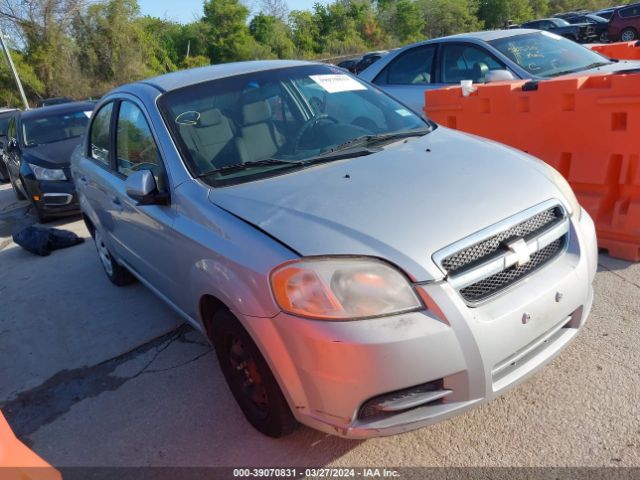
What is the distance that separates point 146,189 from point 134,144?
800mm

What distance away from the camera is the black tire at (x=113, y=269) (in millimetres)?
4801

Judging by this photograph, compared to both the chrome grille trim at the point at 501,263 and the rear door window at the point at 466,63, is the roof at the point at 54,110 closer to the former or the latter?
the rear door window at the point at 466,63

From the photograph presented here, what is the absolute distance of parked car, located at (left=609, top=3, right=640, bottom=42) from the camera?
20938mm

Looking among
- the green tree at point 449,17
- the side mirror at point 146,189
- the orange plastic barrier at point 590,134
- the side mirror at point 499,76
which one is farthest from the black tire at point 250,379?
the green tree at point 449,17

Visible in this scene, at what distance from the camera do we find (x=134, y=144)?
3.52 metres

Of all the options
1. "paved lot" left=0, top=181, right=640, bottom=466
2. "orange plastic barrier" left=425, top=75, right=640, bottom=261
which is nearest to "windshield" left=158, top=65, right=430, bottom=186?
"paved lot" left=0, top=181, right=640, bottom=466

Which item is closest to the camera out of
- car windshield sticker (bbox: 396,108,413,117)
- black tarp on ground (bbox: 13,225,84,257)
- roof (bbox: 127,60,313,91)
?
roof (bbox: 127,60,313,91)

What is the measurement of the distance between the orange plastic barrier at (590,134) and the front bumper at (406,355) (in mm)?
2142

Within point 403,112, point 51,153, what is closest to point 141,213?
point 403,112

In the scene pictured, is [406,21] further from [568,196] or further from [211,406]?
[211,406]

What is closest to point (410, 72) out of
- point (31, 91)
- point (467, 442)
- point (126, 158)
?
point (126, 158)

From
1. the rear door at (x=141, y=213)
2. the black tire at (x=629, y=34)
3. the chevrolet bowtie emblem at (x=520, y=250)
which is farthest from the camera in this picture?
the black tire at (x=629, y=34)

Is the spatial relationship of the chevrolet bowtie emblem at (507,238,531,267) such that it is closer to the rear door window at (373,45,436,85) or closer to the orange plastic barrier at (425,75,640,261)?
the orange plastic barrier at (425,75,640,261)

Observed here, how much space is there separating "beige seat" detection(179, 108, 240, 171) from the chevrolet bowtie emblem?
149cm
